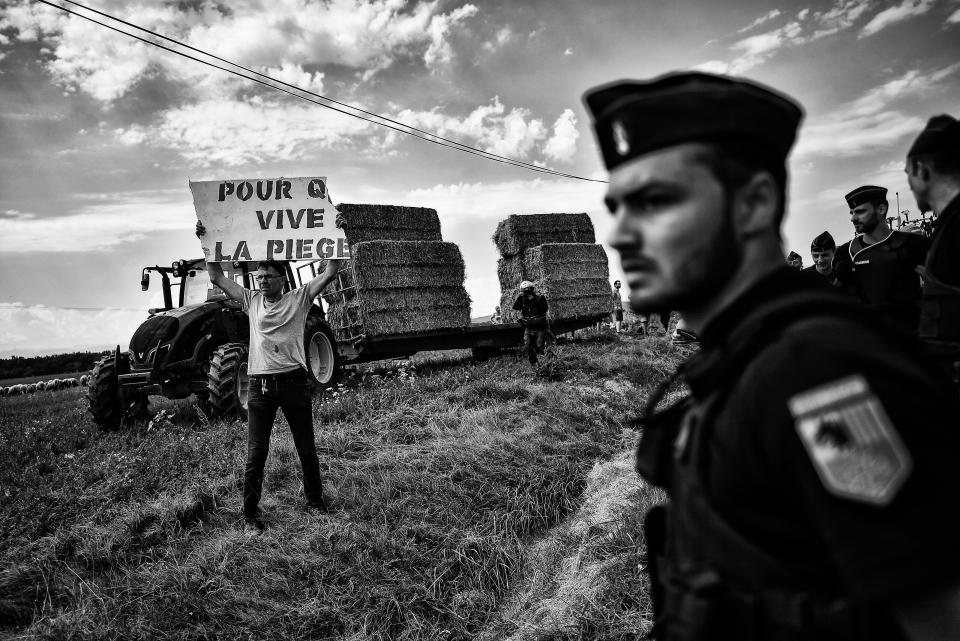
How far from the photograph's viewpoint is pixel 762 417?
0.81 m

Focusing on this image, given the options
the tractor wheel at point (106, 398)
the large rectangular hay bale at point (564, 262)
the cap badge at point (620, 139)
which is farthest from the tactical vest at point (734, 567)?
the large rectangular hay bale at point (564, 262)

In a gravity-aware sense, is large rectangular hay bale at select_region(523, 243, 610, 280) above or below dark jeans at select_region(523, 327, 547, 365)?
above

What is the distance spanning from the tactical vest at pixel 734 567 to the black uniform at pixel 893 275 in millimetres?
3422

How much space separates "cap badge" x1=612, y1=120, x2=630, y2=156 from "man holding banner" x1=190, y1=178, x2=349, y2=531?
174 inches

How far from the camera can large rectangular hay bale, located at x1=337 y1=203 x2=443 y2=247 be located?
13.0 meters

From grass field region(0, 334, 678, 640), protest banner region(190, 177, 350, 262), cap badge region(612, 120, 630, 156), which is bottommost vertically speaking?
grass field region(0, 334, 678, 640)

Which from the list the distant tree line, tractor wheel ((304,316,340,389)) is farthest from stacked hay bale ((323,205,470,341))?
the distant tree line

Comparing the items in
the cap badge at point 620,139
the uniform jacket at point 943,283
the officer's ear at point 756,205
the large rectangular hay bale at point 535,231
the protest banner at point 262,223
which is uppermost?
the large rectangular hay bale at point 535,231

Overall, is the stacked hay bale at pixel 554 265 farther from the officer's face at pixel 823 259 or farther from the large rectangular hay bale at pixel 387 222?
the officer's face at pixel 823 259

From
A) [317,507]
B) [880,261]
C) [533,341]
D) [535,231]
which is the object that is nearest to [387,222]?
[533,341]

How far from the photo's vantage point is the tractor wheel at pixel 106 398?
31.0 ft

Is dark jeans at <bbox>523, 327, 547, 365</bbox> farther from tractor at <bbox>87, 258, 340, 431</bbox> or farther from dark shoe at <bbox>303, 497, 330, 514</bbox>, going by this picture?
dark shoe at <bbox>303, 497, 330, 514</bbox>

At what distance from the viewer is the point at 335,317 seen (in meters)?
12.5

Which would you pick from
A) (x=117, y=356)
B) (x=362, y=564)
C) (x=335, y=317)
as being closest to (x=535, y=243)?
(x=335, y=317)
